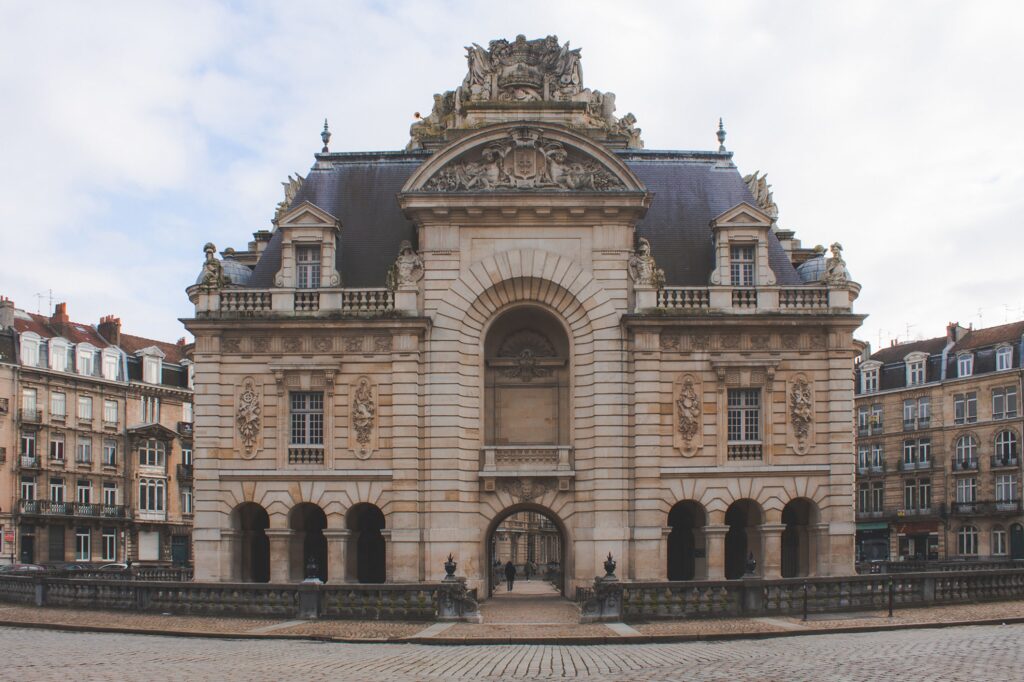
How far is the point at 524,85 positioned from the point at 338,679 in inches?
1133

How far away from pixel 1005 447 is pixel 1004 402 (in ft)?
8.63

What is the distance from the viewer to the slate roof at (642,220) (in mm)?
45219

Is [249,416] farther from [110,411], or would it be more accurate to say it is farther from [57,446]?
[110,411]

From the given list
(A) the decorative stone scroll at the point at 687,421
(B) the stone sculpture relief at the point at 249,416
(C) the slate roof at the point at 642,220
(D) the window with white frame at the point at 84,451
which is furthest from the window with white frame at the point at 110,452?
(A) the decorative stone scroll at the point at 687,421

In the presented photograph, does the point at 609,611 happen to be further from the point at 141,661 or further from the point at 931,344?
the point at 931,344

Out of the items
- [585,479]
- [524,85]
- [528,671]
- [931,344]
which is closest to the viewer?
[528,671]

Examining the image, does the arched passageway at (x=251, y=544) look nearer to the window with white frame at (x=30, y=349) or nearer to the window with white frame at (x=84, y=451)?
the window with white frame at (x=30, y=349)

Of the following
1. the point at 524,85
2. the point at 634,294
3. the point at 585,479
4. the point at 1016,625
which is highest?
the point at 524,85

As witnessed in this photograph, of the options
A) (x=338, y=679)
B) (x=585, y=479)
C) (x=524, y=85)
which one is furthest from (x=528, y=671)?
(x=524, y=85)

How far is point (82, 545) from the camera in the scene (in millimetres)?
70938

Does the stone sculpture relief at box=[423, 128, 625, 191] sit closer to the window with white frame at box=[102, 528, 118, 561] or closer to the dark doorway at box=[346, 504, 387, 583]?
the dark doorway at box=[346, 504, 387, 583]

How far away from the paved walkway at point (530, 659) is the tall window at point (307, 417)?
44.7ft

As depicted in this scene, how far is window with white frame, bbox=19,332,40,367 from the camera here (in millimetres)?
68375

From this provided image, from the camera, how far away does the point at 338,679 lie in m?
21.5
